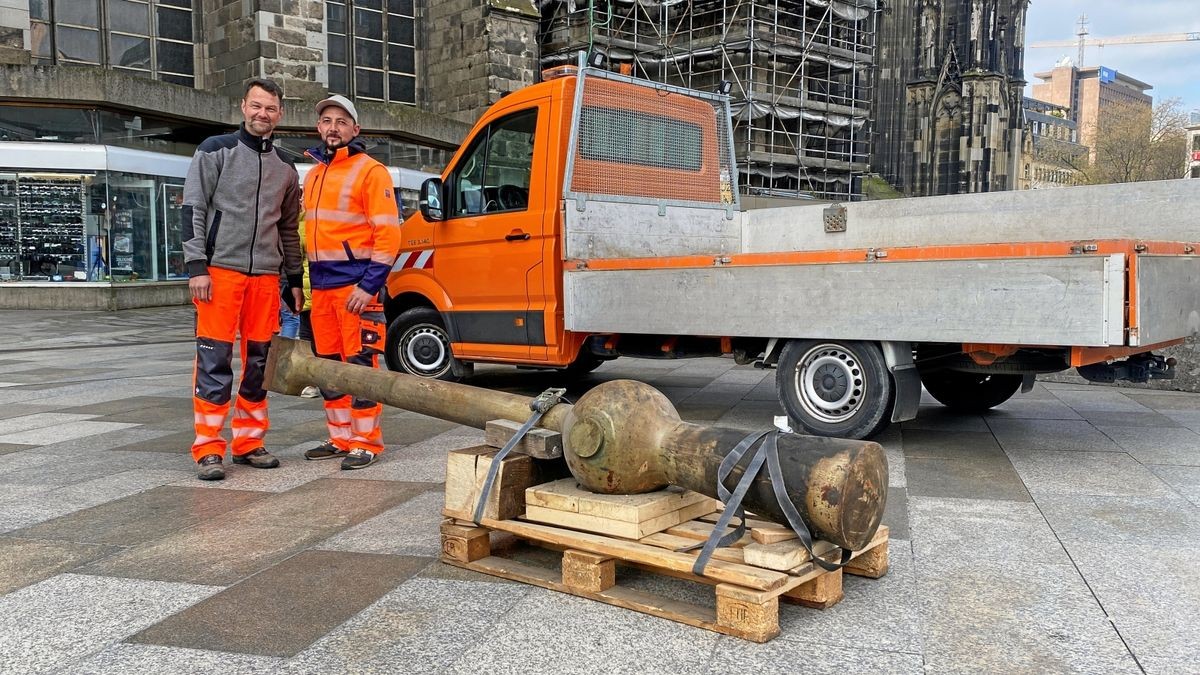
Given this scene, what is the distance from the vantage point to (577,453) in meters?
3.28

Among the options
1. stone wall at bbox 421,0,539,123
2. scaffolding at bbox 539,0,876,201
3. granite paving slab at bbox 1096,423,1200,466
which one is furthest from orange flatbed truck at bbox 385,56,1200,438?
scaffolding at bbox 539,0,876,201

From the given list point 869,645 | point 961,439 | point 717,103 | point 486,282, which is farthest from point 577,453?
point 717,103

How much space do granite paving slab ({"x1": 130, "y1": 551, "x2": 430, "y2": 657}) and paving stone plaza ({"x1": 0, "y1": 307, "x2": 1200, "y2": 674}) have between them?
0.03 feet

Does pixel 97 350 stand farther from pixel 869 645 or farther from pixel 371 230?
pixel 869 645

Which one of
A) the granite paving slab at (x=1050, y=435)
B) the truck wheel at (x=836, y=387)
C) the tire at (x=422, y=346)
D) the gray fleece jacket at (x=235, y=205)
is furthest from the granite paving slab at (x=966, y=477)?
the tire at (x=422, y=346)

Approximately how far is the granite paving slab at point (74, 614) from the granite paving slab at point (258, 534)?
116 mm

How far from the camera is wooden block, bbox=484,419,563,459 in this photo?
346cm

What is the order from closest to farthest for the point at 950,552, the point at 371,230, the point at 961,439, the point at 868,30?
1. the point at 950,552
2. the point at 371,230
3. the point at 961,439
4. the point at 868,30

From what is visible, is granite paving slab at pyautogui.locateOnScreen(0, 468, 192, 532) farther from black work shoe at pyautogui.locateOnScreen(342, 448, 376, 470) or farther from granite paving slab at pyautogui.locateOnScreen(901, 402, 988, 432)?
granite paving slab at pyautogui.locateOnScreen(901, 402, 988, 432)

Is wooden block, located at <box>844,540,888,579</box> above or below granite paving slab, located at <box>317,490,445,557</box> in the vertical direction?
above

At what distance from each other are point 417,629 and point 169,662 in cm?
71

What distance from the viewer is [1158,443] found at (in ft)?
19.7

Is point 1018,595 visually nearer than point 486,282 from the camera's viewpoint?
Yes

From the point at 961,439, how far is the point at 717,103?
379 centimetres
